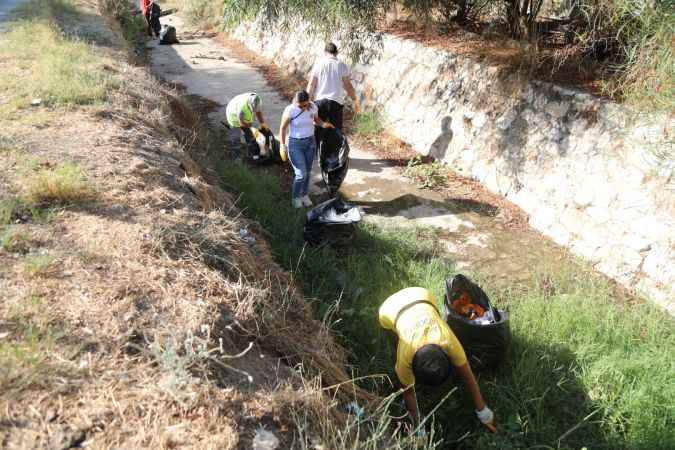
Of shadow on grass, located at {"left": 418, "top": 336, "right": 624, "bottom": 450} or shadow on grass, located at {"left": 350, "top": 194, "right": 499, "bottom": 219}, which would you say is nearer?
shadow on grass, located at {"left": 418, "top": 336, "right": 624, "bottom": 450}

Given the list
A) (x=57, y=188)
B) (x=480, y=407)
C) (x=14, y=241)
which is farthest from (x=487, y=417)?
(x=57, y=188)

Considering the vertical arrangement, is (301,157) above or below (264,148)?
above

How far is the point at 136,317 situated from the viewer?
108 inches

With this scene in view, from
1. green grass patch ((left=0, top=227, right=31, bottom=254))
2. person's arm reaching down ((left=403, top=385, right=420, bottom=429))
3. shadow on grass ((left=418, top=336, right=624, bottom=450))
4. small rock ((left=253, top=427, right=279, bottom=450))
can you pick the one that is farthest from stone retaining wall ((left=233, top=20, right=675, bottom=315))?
green grass patch ((left=0, top=227, right=31, bottom=254))

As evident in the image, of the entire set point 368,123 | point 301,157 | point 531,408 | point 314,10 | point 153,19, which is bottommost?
point 531,408

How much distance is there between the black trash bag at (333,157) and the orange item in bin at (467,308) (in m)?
2.94

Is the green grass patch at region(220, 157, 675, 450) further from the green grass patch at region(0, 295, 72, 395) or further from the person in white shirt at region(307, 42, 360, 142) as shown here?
the person in white shirt at region(307, 42, 360, 142)

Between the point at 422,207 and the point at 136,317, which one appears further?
the point at 422,207

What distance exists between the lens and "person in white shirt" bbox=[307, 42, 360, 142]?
6996 millimetres

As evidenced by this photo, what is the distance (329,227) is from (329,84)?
273 centimetres

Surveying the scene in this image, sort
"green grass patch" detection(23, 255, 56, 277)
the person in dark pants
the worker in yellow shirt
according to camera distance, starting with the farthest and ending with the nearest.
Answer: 1. the person in dark pants
2. the worker in yellow shirt
3. "green grass patch" detection(23, 255, 56, 277)

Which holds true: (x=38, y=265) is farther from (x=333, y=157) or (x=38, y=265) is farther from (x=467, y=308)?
(x=333, y=157)

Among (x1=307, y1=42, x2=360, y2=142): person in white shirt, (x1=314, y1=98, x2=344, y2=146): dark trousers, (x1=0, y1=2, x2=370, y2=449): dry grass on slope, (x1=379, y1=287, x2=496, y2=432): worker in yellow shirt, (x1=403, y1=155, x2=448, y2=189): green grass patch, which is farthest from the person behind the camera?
(x1=403, y1=155, x2=448, y2=189): green grass patch

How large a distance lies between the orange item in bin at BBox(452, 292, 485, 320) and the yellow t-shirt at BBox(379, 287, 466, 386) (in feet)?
2.03
